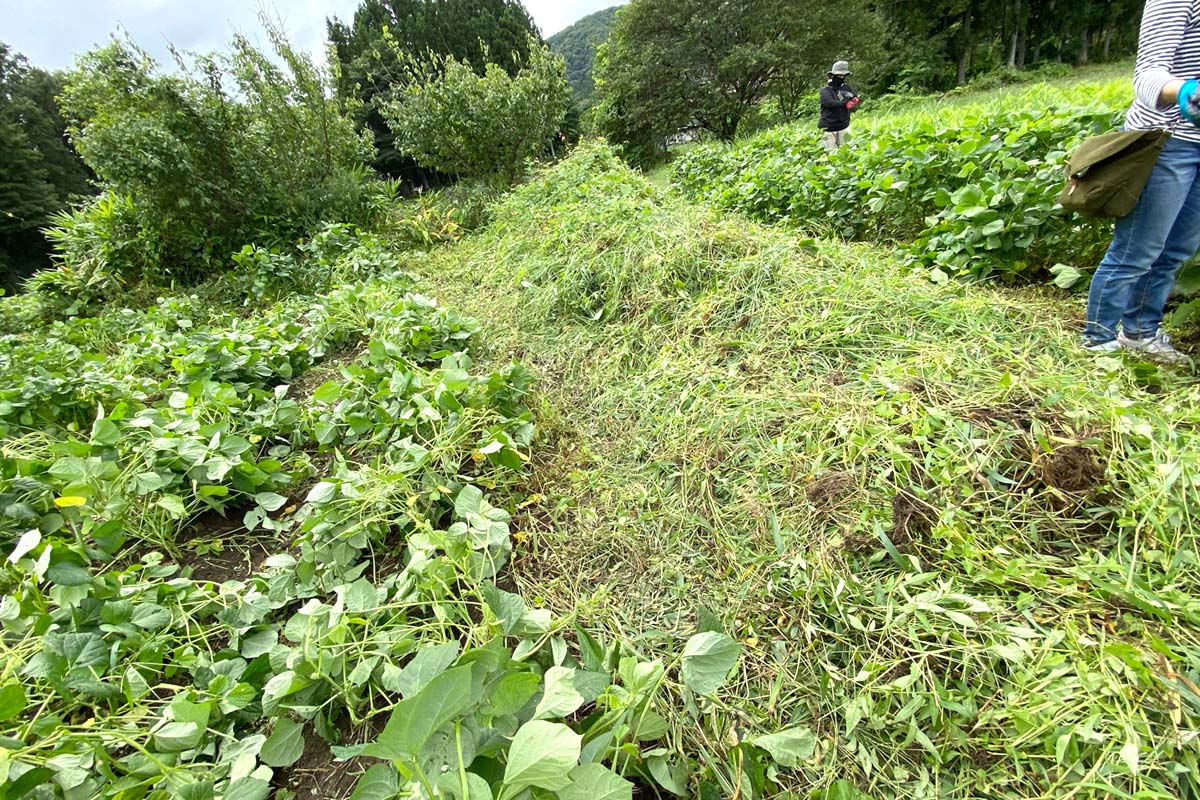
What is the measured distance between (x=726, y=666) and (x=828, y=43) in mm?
17163

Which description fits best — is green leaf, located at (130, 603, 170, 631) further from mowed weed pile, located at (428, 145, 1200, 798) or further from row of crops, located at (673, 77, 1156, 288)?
row of crops, located at (673, 77, 1156, 288)

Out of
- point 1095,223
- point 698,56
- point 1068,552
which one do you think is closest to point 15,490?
point 1068,552

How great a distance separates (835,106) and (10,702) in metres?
7.54

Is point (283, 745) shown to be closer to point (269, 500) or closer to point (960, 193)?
point (269, 500)

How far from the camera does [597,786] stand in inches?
29.6

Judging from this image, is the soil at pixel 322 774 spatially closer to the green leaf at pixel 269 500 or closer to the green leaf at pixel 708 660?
the green leaf at pixel 708 660

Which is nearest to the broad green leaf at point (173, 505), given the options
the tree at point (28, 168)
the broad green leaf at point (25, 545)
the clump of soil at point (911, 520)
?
the broad green leaf at point (25, 545)

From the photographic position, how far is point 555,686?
92cm

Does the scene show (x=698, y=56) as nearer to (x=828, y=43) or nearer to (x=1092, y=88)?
(x=828, y=43)

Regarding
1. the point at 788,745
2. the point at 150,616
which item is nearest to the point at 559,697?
the point at 788,745

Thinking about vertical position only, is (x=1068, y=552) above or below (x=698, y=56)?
below

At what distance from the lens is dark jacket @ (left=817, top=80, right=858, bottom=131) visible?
5955mm

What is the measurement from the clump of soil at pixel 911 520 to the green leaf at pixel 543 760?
109cm

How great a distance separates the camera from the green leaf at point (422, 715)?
70cm
